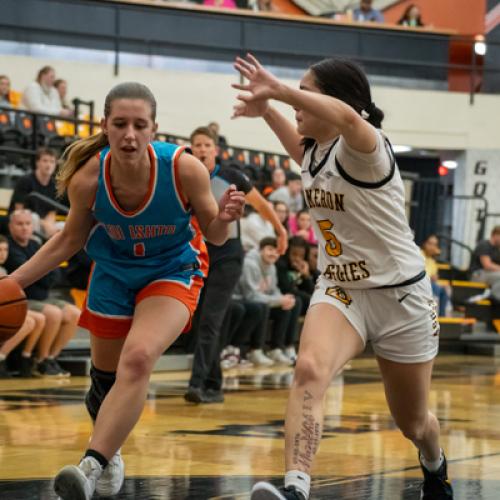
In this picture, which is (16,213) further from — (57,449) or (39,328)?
(57,449)

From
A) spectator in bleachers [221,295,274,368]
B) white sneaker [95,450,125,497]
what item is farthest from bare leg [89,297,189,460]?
spectator in bleachers [221,295,274,368]

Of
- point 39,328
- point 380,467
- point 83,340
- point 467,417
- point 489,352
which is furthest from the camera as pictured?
point 489,352

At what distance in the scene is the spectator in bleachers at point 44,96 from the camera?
1720 centimetres

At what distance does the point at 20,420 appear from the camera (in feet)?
26.2

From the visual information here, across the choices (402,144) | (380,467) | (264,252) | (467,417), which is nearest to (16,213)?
(264,252)

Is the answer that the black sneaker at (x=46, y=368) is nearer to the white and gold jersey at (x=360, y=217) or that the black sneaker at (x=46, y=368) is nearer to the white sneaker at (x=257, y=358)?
the white sneaker at (x=257, y=358)

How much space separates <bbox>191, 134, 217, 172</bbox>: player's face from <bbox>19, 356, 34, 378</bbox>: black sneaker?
351cm

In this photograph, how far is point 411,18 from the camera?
25312 mm

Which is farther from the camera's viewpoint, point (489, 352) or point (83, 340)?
point (489, 352)

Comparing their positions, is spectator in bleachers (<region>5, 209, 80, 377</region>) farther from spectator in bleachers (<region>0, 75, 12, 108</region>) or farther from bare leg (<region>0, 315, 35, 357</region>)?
spectator in bleachers (<region>0, 75, 12, 108</region>)

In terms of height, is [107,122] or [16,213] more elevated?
[107,122]

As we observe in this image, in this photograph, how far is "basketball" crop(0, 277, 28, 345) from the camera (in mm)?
5125

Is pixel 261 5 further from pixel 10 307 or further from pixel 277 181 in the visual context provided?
pixel 10 307

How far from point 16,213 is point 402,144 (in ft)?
48.2
